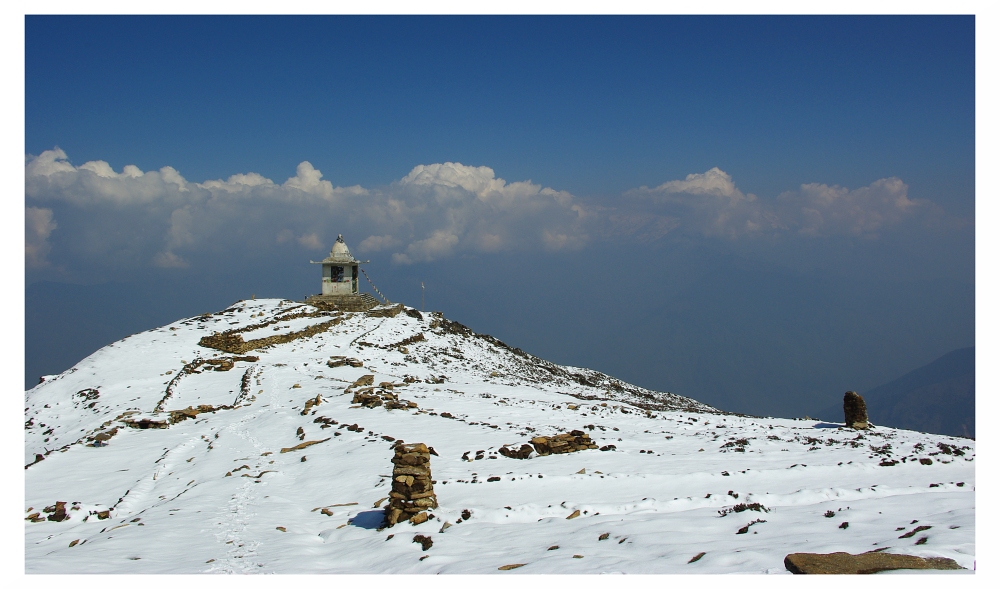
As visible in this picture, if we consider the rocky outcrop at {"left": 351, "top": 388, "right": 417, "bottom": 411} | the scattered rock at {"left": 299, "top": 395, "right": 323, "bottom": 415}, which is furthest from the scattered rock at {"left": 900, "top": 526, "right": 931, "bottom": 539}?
the scattered rock at {"left": 299, "top": 395, "right": 323, "bottom": 415}

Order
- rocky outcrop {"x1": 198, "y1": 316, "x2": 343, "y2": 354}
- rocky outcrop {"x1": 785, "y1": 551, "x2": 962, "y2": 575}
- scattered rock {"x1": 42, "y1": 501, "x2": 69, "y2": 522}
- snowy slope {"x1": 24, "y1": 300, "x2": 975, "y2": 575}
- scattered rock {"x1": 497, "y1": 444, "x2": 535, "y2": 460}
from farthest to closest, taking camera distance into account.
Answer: rocky outcrop {"x1": 198, "y1": 316, "x2": 343, "y2": 354} < scattered rock {"x1": 497, "y1": 444, "x2": 535, "y2": 460} < scattered rock {"x1": 42, "y1": 501, "x2": 69, "y2": 522} < snowy slope {"x1": 24, "y1": 300, "x2": 975, "y2": 575} < rocky outcrop {"x1": 785, "y1": 551, "x2": 962, "y2": 575}

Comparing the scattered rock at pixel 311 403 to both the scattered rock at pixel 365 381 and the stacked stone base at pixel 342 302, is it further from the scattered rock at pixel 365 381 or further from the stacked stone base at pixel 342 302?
the stacked stone base at pixel 342 302

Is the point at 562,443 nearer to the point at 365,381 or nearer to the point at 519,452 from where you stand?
the point at 519,452

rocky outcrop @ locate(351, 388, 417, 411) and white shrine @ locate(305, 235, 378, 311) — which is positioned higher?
white shrine @ locate(305, 235, 378, 311)

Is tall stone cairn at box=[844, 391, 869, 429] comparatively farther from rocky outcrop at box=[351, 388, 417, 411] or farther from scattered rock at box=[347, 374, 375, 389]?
scattered rock at box=[347, 374, 375, 389]

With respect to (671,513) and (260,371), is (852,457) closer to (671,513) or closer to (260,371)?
(671,513)

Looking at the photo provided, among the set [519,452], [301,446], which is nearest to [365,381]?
[301,446]

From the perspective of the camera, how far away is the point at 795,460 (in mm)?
17203

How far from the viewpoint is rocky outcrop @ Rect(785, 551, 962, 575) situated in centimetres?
733

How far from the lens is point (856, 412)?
23.8 m

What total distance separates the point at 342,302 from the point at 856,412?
1703 inches

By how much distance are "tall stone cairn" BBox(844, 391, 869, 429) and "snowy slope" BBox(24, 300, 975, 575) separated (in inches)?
32.1

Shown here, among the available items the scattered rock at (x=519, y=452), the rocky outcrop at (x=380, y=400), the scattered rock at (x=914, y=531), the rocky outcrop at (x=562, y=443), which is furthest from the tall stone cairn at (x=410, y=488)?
the rocky outcrop at (x=380, y=400)

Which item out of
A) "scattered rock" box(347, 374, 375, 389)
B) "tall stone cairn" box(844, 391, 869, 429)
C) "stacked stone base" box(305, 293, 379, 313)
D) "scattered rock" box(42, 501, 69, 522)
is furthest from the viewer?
"stacked stone base" box(305, 293, 379, 313)
